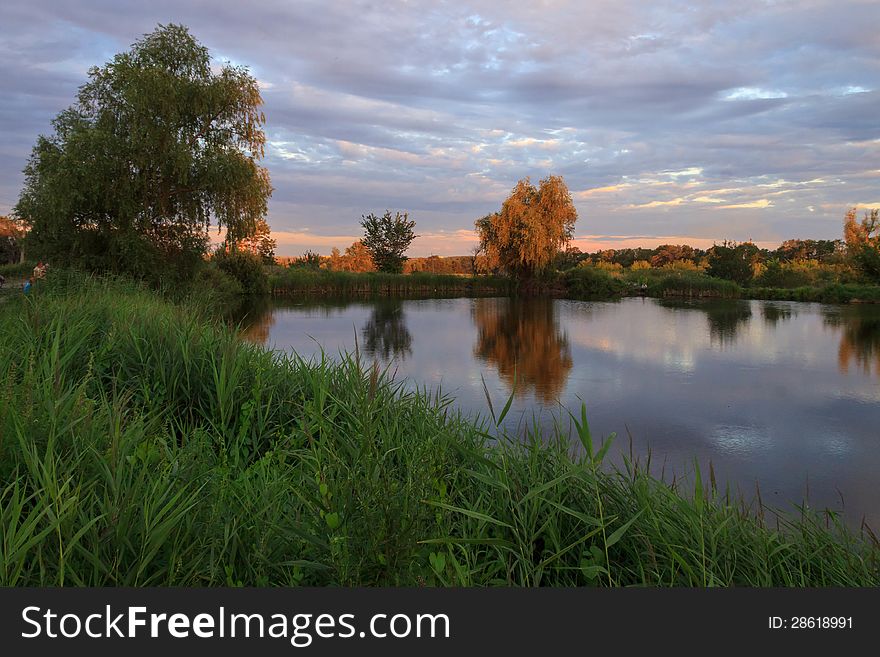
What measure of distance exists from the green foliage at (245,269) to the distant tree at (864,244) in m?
38.3

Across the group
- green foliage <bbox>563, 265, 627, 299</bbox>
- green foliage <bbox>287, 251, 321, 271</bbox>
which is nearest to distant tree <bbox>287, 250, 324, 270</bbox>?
green foliage <bbox>287, 251, 321, 271</bbox>

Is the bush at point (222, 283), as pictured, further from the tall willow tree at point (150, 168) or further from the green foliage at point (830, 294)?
the green foliage at point (830, 294)

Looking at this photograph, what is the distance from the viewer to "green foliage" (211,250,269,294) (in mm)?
35459

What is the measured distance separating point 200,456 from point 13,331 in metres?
3.86

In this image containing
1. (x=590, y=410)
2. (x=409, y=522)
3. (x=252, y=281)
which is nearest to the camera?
(x=409, y=522)

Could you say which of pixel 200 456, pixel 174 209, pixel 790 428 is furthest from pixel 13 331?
pixel 174 209

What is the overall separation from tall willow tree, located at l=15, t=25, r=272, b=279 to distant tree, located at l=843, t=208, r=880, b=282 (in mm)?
35681

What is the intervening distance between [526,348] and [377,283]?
95.5ft

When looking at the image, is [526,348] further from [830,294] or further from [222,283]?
[830,294]

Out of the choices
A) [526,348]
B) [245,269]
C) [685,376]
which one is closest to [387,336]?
[526,348]

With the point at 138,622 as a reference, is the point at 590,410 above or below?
below

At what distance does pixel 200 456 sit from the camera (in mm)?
3979

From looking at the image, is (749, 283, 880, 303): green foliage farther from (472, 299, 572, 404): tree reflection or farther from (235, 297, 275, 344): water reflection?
(235, 297, 275, 344): water reflection

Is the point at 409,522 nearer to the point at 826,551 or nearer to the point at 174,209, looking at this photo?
the point at 826,551
